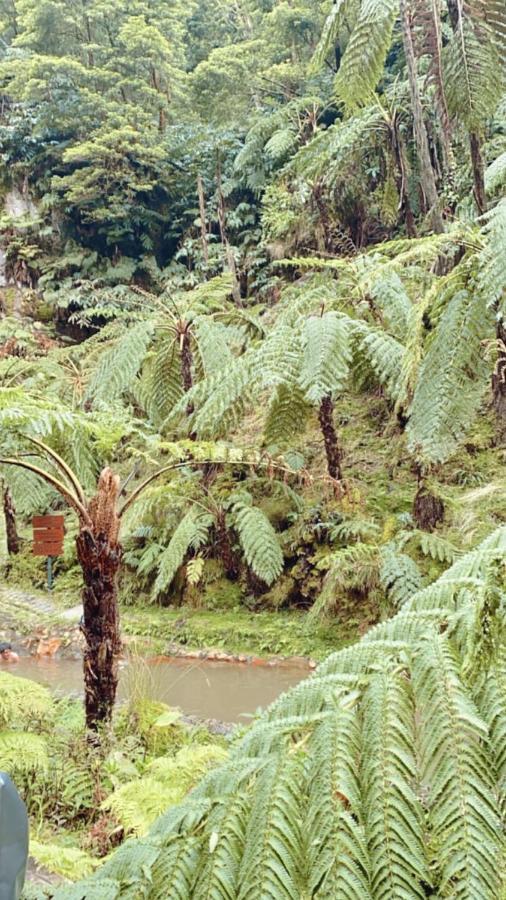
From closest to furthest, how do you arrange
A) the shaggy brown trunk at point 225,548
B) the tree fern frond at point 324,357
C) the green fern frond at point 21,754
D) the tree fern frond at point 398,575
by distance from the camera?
the green fern frond at point 21,754, the tree fern frond at point 398,575, the tree fern frond at point 324,357, the shaggy brown trunk at point 225,548

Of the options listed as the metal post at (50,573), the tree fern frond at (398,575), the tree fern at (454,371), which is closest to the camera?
the tree fern at (454,371)

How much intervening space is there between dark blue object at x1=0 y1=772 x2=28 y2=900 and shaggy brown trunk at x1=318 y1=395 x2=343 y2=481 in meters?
4.15

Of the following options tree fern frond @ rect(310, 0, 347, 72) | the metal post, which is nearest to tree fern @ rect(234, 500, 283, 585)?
the metal post

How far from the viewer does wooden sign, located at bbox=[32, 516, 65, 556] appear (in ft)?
19.1

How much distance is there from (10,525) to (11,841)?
6551 mm

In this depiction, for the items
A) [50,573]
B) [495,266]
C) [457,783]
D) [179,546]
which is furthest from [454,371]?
[50,573]

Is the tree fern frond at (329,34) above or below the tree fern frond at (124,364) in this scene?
above

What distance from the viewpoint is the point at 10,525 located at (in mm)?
6750

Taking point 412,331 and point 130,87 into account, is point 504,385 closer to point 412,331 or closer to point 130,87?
point 412,331

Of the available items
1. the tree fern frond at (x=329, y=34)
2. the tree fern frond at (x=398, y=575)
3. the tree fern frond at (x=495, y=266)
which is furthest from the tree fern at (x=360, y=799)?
the tree fern frond at (x=329, y=34)

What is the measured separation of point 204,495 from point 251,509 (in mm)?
645

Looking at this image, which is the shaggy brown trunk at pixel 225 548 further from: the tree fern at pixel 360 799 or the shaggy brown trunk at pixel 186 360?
the tree fern at pixel 360 799

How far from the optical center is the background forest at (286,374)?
619 mm

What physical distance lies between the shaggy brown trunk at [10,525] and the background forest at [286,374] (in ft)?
0.14
